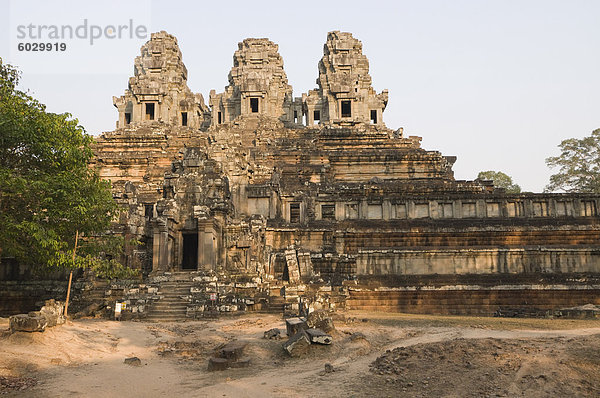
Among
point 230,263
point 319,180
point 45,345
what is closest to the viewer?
point 45,345

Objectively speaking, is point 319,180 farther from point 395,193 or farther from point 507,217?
point 507,217

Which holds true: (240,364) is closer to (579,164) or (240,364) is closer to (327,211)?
(327,211)

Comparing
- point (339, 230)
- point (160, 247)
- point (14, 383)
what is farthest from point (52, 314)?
point (339, 230)

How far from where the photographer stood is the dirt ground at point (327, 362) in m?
9.96

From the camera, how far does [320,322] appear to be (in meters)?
14.8

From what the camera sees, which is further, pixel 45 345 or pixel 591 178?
pixel 591 178

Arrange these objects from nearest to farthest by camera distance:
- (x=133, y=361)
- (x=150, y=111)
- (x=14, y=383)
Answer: (x=14, y=383)
(x=133, y=361)
(x=150, y=111)

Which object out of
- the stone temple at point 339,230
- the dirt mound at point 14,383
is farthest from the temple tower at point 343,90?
the dirt mound at point 14,383

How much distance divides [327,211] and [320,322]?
1718 cm

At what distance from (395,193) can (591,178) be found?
26.9 metres

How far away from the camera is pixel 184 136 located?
44.8 meters

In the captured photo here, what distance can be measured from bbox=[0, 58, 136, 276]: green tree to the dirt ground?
14.3ft

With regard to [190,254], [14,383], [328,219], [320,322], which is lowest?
[14,383]

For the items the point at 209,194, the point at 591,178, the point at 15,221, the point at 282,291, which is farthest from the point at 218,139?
the point at 591,178
